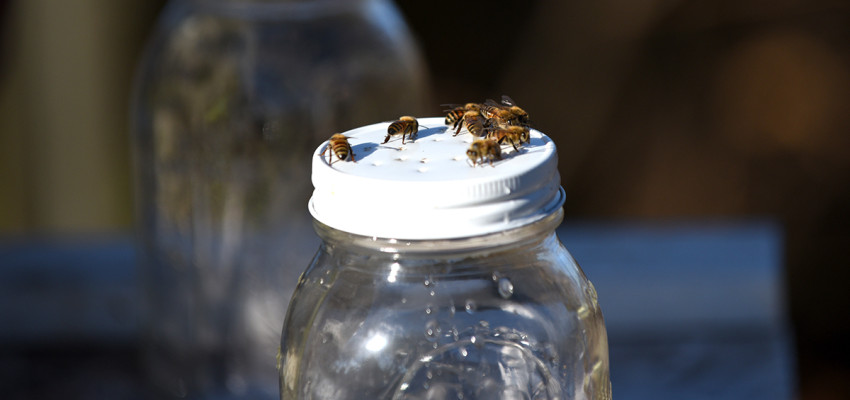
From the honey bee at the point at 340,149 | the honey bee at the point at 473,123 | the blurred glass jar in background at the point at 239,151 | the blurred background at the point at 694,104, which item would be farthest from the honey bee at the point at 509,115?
the blurred background at the point at 694,104

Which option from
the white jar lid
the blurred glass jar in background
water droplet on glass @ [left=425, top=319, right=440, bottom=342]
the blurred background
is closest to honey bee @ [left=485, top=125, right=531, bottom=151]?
the white jar lid

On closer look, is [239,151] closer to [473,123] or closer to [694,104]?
[473,123]

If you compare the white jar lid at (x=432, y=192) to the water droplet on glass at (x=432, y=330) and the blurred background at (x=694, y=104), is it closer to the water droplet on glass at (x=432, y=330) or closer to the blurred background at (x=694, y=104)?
the water droplet on glass at (x=432, y=330)

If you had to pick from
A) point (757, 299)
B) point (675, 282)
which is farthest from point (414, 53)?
point (757, 299)

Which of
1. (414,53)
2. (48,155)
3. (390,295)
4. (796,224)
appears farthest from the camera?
(796,224)

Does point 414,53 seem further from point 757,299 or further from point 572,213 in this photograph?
point 572,213

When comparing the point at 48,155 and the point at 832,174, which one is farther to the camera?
the point at 832,174

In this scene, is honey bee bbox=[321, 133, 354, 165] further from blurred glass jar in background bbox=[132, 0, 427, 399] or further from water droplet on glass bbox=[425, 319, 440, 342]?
blurred glass jar in background bbox=[132, 0, 427, 399]
